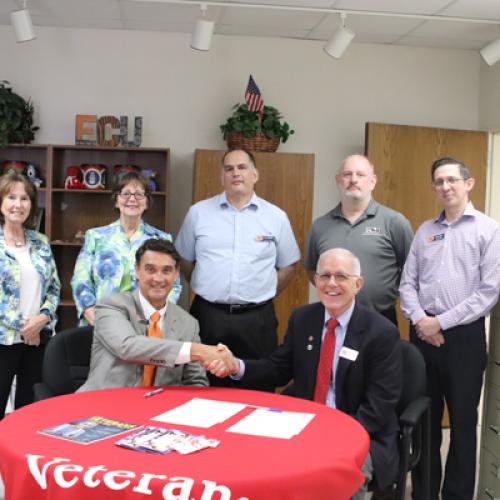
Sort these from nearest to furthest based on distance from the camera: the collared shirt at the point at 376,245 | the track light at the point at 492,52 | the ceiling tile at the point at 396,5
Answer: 1. the collared shirt at the point at 376,245
2. the ceiling tile at the point at 396,5
3. the track light at the point at 492,52

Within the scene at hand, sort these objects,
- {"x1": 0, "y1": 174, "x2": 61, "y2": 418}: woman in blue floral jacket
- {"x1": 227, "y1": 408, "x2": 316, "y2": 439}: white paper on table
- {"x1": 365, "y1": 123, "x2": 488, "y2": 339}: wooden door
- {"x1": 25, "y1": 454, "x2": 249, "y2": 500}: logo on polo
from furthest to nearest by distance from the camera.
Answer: {"x1": 365, "y1": 123, "x2": 488, "y2": 339}: wooden door
{"x1": 0, "y1": 174, "x2": 61, "y2": 418}: woman in blue floral jacket
{"x1": 227, "y1": 408, "x2": 316, "y2": 439}: white paper on table
{"x1": 25, "y1": 454, "x2": 249, "y2": 500}: logo on polo

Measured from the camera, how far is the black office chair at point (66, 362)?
2787 mm

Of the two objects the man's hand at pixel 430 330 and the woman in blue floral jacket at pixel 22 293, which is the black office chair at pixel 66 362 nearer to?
the woman in blue floral jacket at pixel 22 293

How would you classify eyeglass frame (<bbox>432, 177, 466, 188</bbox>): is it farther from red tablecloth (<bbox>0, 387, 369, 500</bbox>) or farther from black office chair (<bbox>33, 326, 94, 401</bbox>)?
black office chair (<bbox>33, 326, 94, 401</bbox>)

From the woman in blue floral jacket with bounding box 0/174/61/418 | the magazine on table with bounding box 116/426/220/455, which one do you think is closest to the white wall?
the woman in blue floral jacket with bounding box 0/174/61/418

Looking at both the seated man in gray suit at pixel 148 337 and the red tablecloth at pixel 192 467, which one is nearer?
the red tablecloth at pixel 192 467

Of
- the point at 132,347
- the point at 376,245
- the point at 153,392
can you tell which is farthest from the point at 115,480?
the point at 376,245

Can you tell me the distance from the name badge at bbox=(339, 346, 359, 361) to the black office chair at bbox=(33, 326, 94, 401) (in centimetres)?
113

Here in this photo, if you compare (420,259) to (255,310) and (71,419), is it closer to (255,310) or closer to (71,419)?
(255,310)

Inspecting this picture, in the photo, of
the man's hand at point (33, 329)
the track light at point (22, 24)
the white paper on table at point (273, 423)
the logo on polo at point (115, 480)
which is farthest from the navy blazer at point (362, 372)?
the track light at point (22, 24)

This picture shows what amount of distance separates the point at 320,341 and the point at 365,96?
3.55m

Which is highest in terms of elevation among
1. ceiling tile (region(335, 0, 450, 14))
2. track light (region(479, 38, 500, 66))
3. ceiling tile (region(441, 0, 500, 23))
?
ceiling tile (region(441, 0, 500, 23))

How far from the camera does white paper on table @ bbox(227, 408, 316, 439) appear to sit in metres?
1.91

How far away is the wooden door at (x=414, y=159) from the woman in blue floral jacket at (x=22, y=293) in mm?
2944
